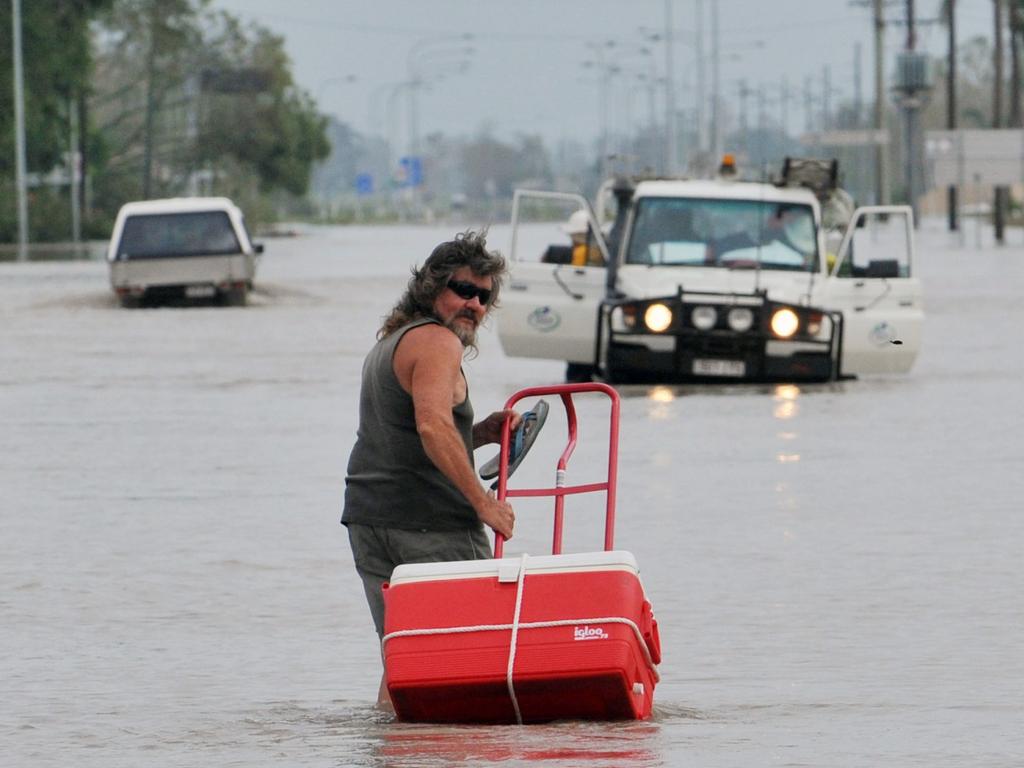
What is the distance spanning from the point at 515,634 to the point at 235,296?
103ft

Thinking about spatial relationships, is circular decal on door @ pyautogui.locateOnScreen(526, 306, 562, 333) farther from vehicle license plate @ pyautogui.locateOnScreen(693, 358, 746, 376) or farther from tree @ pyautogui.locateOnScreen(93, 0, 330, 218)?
tree @ pyautogui.locateOnScreen(93, 0, 330, 218)

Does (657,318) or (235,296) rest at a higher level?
(657,318)

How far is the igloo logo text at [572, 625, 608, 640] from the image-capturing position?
6844mm

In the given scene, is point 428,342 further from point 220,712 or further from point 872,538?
point 872,538

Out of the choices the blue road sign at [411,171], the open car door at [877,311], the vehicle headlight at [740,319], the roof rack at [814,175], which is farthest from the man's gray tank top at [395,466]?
the blue road sign at [411,171]

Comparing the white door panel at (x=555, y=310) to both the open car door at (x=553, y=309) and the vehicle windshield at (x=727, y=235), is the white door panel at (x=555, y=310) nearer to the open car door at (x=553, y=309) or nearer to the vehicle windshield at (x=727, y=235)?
the open car door at (x=553, y=309)

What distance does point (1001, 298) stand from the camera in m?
39.1

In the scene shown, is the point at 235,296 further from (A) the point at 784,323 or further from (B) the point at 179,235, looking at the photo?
(A) the point at 784,323

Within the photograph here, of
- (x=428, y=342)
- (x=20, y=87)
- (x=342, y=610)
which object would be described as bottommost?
(x=342, y=610)

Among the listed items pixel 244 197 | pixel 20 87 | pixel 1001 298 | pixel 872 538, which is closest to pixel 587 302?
pixel 872 538

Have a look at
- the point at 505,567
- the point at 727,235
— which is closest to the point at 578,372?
the point at 727,235

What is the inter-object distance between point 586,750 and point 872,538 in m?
5.50

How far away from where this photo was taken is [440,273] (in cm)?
722

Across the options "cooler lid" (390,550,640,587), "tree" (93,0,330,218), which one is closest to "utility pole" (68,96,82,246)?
"tree" (93,0,330,218)
